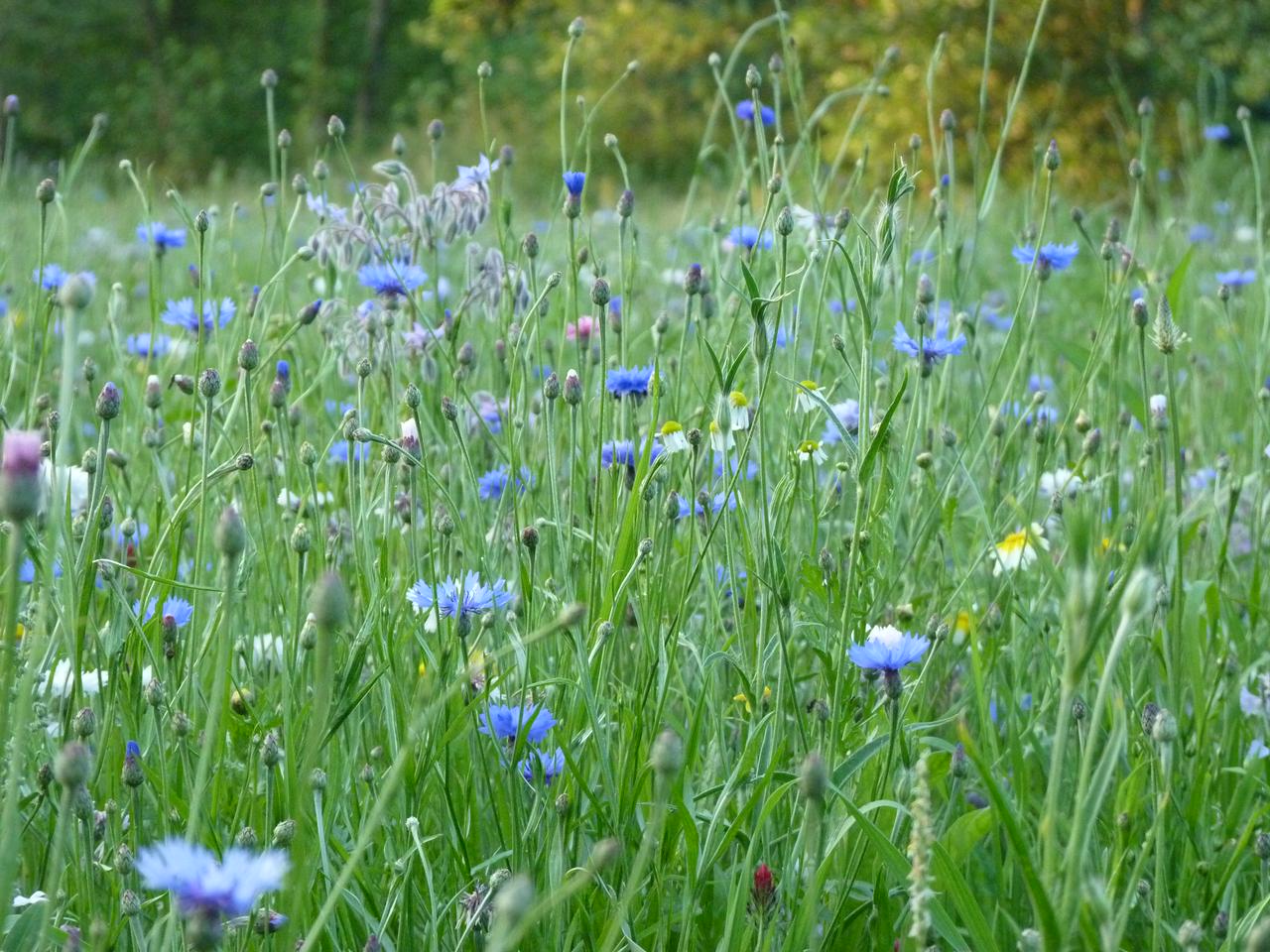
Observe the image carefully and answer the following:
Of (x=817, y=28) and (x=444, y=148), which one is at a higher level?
(x=817, y=28)

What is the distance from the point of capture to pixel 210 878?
551mm

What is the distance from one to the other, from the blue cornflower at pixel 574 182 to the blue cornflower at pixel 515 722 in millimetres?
601

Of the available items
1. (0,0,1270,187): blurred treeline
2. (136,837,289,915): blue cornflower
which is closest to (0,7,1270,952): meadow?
(136,837,289,915): blue cornflower

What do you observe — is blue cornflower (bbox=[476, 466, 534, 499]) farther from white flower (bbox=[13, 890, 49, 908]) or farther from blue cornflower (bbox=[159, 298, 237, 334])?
white flower (bbox=[13, 890, 49, 908])

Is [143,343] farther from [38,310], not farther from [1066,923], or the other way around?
[1066,923]

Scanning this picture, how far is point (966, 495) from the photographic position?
1835 mm

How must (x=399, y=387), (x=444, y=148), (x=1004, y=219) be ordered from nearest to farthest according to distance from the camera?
(x=399, y=387) < (x=1004, y=219) < (x=444, y=148)

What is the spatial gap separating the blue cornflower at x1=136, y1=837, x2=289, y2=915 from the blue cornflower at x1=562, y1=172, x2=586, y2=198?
907mm

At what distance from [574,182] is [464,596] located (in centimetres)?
56

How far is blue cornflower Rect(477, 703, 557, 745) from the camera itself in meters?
0.92

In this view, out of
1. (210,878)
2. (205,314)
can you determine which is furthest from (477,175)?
(210,878)

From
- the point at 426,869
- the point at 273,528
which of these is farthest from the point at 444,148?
the point at 426,869

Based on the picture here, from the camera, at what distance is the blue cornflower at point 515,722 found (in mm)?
916

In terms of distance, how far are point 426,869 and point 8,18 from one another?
45.6ft
